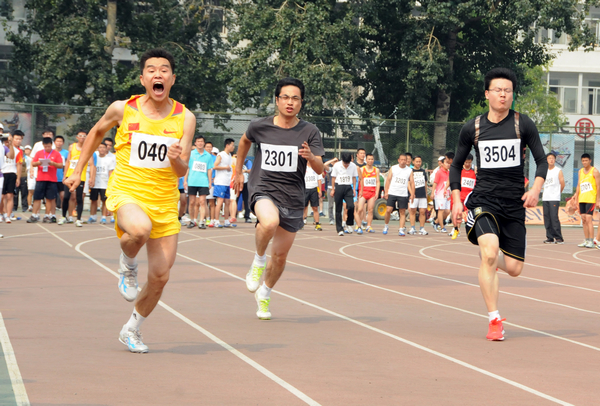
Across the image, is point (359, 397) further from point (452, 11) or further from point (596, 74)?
point (596, 74)

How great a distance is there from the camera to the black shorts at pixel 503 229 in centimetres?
720

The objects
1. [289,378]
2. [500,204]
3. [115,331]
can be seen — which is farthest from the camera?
[500,204]

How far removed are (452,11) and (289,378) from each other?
2963cm

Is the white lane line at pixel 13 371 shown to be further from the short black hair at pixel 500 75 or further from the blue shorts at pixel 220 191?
the blue shorts at pixel 220 191

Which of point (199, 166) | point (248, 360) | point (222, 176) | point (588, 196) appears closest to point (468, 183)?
point (588, 196)

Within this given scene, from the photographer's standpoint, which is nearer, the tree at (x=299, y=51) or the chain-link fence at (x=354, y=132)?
the chain-link fence at (x=354, y=132)

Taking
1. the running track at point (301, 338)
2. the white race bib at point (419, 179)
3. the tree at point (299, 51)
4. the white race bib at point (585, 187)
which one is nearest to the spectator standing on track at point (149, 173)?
the running track at point (301, 338)

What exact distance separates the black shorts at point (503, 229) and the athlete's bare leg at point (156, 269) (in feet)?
9.07

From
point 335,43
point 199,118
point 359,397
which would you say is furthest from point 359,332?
point 335,43

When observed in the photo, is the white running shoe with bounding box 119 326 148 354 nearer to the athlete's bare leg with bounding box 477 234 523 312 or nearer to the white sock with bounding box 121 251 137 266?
the white sock with bounding box 121 251 137 266

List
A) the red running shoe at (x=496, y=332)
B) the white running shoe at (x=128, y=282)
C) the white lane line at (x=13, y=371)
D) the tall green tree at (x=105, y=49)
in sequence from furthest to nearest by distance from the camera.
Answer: the tall green tree at (x=105, y=49) → the red running shoe at (x=496, y=332) → the white running shoe at (x=128, y=282) → the white lane line at (x=13, y=371)

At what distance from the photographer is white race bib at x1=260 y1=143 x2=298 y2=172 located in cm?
778

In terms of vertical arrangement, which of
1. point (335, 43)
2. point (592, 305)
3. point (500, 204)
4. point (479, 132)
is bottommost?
point (592, 305)

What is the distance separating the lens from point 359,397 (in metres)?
4.82
